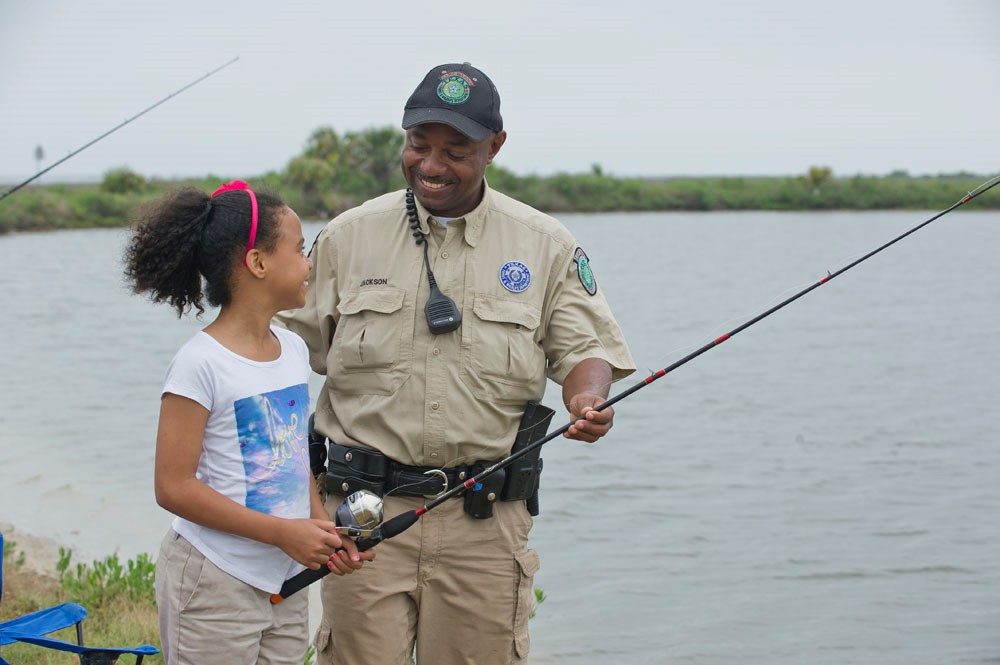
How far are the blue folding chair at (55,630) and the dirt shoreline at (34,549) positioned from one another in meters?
2.70

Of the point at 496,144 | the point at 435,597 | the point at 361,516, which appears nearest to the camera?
the point at 361,516

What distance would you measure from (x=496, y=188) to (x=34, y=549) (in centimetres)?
3372

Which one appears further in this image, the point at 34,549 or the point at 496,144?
the point at 34,549

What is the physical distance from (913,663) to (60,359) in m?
11.4

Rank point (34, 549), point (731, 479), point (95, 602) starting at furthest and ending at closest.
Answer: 1. point (731, 479)
2. point (34, 549)
3. point (95, 602)

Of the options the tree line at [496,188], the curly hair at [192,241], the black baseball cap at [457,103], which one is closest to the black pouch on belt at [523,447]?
the black baseball cap at [457,103]

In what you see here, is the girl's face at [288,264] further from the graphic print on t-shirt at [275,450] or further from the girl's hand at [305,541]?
the girl's hand at [305,541]

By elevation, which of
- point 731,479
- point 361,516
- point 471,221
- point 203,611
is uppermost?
point 471,221

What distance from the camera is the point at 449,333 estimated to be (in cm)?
286

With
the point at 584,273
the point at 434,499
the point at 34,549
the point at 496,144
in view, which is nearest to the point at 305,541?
the point at 434,499

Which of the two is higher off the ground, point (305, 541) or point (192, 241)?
point (192, 241)

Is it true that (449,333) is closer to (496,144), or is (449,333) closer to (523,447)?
(523,447)

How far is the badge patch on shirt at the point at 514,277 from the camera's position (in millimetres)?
2898

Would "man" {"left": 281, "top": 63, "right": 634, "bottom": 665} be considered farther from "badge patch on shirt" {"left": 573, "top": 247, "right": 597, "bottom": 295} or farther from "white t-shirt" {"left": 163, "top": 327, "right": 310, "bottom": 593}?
"white t-shirt" {"left": 163, "top": 327, "right": 310, "bottom": 593}
